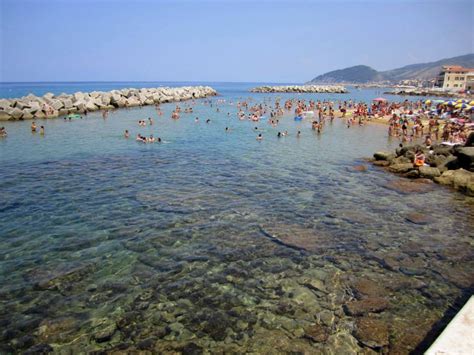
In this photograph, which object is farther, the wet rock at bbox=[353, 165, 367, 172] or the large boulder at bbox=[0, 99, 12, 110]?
the large boulder at bbox=[0, 99, 12, 110]

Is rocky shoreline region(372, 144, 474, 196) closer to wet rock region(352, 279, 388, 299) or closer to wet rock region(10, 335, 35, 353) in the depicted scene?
wet rock region(352, 279, 388, 299)

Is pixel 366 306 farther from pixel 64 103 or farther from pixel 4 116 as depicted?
pixel 64 103

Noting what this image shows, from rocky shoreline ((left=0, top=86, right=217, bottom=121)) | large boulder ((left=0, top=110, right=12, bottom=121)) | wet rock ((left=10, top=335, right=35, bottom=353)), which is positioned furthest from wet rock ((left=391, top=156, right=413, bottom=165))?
large boulder ((left=0, top=110, right=12, bottom=121))

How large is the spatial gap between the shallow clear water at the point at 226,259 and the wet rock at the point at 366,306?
0.03 m

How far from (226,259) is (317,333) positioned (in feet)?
11.3

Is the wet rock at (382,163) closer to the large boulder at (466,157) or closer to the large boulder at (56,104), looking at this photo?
the large boulder at (466,157)

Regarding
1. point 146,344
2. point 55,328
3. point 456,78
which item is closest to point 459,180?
point 146,344

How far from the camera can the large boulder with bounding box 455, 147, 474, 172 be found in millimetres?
17206

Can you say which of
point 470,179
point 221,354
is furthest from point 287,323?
point 470,179

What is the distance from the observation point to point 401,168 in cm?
1928

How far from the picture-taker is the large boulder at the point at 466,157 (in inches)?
677

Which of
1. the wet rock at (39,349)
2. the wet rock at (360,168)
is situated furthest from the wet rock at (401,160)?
the wet rock at (39,349)

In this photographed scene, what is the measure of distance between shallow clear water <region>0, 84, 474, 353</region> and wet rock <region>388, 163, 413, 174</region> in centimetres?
86

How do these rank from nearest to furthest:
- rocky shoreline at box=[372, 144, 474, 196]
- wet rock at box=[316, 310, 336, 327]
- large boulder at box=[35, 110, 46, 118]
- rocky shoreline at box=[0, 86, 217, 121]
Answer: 1. wet rock at box=[316, 310, 336, 327]
2. rocky shoreline at box=[372, 144, 474, 196]
3. rocky shoreline at box=[0, 86, 217, 121]
4. large boulder at box=[35, 110, 46, 118]
